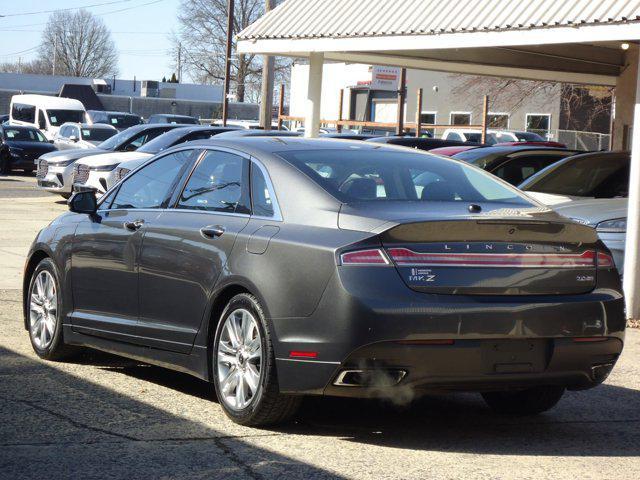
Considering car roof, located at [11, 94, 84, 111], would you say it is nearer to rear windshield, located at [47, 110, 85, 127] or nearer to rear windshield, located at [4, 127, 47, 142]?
rear windshield, located at [47, 110, 85, 127]

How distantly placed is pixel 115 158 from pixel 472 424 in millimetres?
15618

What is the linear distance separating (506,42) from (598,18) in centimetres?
167

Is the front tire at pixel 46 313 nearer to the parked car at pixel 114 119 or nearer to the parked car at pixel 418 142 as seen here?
the parked car at pixel 418 142

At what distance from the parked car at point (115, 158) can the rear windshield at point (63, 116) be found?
803 inches

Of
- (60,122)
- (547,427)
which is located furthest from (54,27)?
(547,427)

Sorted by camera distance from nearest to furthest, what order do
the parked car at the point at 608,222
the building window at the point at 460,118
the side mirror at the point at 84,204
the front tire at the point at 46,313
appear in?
the side mirror at the point at 84,204
the front tire at the point at 46,313
the parked car at the point at 608,222
the building window at the point at 460,118

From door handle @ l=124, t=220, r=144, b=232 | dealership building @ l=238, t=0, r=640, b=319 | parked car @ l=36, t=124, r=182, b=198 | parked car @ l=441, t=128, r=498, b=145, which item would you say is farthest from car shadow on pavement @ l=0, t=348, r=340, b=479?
parked car @ l=441, t=128, r=498, b=145

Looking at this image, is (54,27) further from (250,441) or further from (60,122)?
(250,441)

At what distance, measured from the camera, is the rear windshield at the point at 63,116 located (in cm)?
4198

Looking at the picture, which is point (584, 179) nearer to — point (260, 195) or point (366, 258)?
point (260, 195)

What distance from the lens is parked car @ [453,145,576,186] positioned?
15531 millimetres

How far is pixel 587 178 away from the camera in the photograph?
44.8 ft

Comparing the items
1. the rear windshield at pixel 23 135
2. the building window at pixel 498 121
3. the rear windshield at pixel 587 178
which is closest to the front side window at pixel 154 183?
the rear windshield at pixel 587 178

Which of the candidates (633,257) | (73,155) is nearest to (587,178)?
(633,257)
